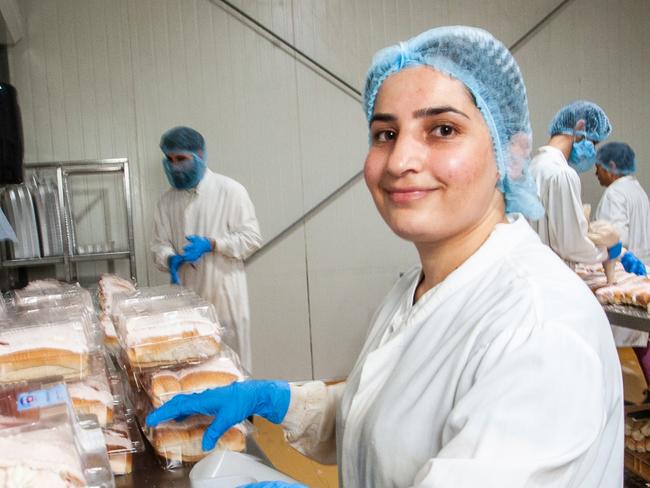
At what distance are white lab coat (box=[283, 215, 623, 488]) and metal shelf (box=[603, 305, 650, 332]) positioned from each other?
56.4 inches

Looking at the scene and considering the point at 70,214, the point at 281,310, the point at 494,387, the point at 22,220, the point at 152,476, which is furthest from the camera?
the point at 281,310

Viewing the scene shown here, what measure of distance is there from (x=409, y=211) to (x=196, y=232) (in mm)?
2480

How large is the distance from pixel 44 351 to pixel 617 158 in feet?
11.6

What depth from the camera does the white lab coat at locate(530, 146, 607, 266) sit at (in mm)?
2549

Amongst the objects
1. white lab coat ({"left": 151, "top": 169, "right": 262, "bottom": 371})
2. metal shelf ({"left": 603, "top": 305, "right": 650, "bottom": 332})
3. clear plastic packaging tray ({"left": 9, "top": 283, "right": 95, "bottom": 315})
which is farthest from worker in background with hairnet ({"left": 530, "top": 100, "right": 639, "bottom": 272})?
clear plastic packaging tray ({"left": 9, "top": 283, "right": 95, "bottom": 315})

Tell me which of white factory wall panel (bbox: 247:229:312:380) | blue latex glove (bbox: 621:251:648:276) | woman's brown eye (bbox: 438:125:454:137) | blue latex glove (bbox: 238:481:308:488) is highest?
woman's brown eye (bbox: 438:125:454:137)

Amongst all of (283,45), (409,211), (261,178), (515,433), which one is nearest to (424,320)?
(409,211)

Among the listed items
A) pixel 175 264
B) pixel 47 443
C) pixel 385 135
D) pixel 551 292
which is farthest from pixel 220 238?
pixel 551 292

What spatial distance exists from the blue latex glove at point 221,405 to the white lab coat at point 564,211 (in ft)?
6.52

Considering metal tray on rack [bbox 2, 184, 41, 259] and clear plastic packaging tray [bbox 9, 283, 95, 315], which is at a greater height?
metal tray on rack [bbox 2, 184, 41, 259]

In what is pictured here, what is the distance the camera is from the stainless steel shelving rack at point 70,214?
2.88m

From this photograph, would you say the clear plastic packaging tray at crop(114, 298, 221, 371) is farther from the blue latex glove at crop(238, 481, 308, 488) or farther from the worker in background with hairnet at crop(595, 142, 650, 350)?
the worker in background with hairnet at crop(595, 142, 650, 350)

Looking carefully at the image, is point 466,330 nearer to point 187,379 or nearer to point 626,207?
point 187,379

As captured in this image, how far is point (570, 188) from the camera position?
2580 millimetres
